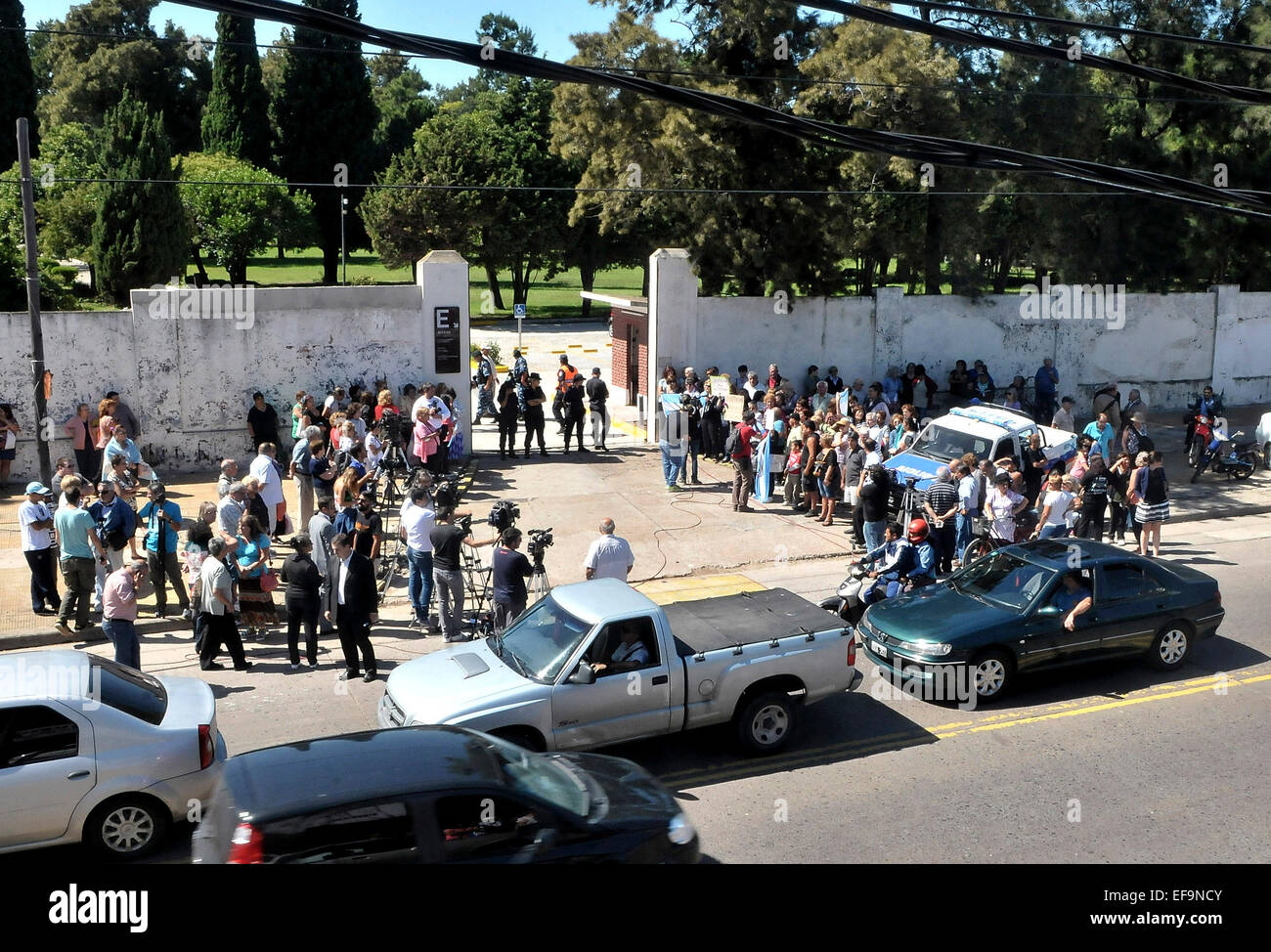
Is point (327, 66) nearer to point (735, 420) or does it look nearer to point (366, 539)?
point (735, 420)

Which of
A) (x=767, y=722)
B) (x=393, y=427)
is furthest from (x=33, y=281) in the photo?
(x=767, y=722)

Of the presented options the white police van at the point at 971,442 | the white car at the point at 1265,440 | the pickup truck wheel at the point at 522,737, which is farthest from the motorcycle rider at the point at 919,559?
the white car at the point at 1265,440

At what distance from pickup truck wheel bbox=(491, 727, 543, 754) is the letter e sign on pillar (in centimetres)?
1402

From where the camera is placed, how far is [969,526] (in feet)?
52.3

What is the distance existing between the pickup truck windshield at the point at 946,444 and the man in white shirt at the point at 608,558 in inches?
307

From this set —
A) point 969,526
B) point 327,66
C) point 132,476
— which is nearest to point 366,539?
point 132,476

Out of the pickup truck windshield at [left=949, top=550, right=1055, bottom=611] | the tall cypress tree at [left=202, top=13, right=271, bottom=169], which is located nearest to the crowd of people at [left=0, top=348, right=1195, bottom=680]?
the pickup truck windshield at [left=949, top=550, right=1055, bottom=611]

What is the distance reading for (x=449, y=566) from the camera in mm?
13062

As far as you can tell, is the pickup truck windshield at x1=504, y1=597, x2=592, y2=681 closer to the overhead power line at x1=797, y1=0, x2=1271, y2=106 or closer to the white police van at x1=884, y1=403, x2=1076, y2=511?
the overhead power line at x1=797, y1=0, x2=1271, y2=106

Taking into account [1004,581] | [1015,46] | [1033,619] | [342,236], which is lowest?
[1033,619]

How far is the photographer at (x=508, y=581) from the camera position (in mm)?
12219

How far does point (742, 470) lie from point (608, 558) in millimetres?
6922

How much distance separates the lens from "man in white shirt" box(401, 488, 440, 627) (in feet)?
43.8

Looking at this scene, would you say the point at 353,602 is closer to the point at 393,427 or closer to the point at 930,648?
the point at 930,648
